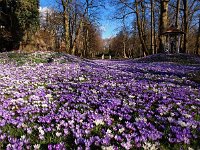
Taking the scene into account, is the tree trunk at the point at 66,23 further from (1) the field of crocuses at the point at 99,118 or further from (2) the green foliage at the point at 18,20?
(1) the field of crocuses at the point at 99,118

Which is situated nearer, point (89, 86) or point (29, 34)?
point (89, 86)

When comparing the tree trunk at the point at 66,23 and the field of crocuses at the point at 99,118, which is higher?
the tree trunk at the point at 66,23

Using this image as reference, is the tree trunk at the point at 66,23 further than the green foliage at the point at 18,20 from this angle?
No

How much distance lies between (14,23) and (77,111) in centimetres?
3224

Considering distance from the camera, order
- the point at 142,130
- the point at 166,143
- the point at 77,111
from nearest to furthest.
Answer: the point at 166,143, the point at 142,130, the point at 77,111

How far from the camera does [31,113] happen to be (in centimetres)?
499

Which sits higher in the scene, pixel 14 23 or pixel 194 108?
pixel 14 23

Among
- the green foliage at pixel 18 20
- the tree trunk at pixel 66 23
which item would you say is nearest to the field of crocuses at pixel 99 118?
the tree trunk at pixel 66 23

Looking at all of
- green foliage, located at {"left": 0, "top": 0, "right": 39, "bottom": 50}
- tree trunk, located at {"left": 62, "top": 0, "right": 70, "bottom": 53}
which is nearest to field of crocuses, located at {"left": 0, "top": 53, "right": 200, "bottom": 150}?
tree trunk, located at {"left": 62, "top": 0, "right": 70, "bottom": 53}

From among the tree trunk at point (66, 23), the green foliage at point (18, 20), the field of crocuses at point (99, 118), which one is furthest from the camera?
the green foliage at point (18, 20)

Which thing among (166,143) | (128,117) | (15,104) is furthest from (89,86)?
(166,143)

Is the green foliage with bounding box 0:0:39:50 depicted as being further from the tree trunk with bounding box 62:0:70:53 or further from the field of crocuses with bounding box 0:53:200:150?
the field of crocuses with bounding box 0:53:200:150

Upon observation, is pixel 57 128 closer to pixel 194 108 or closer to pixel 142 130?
pixel 142 130

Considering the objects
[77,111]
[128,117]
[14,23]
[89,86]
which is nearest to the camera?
[128,117]
